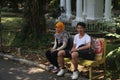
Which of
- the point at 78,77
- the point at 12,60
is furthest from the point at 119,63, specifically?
the point at 12,60

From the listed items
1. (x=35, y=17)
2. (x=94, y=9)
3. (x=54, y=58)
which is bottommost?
(x=94, y=9)

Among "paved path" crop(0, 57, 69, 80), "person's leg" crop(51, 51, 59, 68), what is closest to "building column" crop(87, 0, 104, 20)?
"paved path" crop(0, 57, 69, 80)

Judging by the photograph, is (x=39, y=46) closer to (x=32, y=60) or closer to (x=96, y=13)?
(x=32, y=60)

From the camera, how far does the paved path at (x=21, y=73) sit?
9.62m

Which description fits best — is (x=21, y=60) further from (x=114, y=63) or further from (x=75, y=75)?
(x=114, y=63)

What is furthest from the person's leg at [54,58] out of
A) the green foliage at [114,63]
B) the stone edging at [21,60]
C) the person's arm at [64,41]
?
the green foliage at [114,63]

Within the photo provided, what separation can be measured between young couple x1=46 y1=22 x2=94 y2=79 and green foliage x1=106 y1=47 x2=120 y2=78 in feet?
2.01

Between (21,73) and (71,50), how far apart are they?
6.29 feet

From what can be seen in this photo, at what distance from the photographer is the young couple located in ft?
29.1

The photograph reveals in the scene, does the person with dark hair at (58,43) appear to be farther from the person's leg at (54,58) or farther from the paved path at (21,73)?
the paved path at (21,73)

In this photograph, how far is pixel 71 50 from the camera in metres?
9.09

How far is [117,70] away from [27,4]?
6.61 meters

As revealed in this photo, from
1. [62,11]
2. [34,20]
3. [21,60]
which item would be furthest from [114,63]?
[62,11]

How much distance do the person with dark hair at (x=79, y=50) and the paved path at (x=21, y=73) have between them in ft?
1.57
